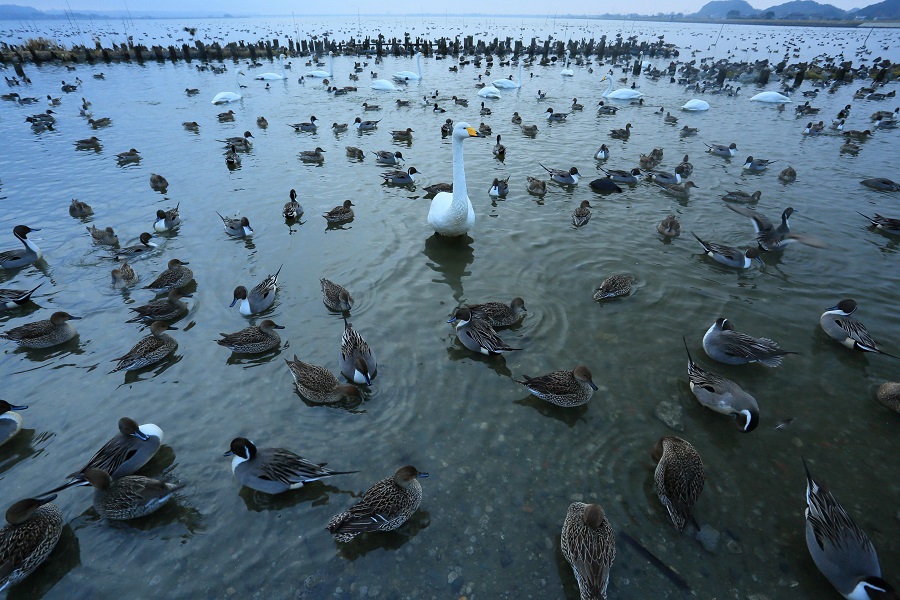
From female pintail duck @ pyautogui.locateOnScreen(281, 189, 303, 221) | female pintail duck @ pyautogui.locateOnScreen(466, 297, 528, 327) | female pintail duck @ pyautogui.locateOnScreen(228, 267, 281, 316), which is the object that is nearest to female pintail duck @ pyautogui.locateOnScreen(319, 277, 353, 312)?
female pintail duck @ pyautogui.locateOnScreen(228, 267, 281, 316)

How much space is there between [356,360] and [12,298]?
878 cm

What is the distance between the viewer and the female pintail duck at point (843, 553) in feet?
14.6

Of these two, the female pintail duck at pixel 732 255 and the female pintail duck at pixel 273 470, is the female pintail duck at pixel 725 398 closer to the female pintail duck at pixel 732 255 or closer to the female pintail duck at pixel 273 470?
the female pintail duck at pixel 732 255

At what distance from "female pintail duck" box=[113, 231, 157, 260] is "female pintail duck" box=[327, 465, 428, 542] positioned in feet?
33.9

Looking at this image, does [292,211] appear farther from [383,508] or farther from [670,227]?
[670,227]

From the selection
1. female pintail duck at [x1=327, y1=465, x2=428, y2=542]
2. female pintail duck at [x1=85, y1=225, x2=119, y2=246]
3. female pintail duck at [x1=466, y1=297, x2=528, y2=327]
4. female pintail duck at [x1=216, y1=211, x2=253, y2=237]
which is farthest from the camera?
female pintail duck at [x1=216, y1=211, x2=253, y2=237]

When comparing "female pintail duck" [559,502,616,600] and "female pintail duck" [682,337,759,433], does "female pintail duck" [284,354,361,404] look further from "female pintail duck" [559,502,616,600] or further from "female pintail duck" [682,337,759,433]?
"female pintail duck" [682,337,759,433]

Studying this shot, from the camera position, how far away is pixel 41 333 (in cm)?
832

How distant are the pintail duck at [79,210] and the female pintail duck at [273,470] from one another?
508 inches

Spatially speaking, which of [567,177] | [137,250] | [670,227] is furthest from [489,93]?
[137,250]

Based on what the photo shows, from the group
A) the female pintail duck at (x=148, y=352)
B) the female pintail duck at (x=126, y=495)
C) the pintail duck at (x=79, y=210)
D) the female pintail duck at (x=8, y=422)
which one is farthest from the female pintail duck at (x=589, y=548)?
the pintail duck at (x=79, y=210)

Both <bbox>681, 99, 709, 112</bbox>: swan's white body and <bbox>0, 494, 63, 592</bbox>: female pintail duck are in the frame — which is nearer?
<bbox>0, 494, 63, 592</bbox>: female pintail duck

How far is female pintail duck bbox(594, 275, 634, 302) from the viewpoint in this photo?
9.55 metres

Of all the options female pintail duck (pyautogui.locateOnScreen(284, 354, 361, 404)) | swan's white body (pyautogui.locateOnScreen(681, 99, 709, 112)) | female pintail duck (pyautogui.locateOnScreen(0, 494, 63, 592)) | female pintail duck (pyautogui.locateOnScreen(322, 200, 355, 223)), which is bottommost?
female pintail duck (pyautogui.locateOnScreen(0, 494, 63, 592))
